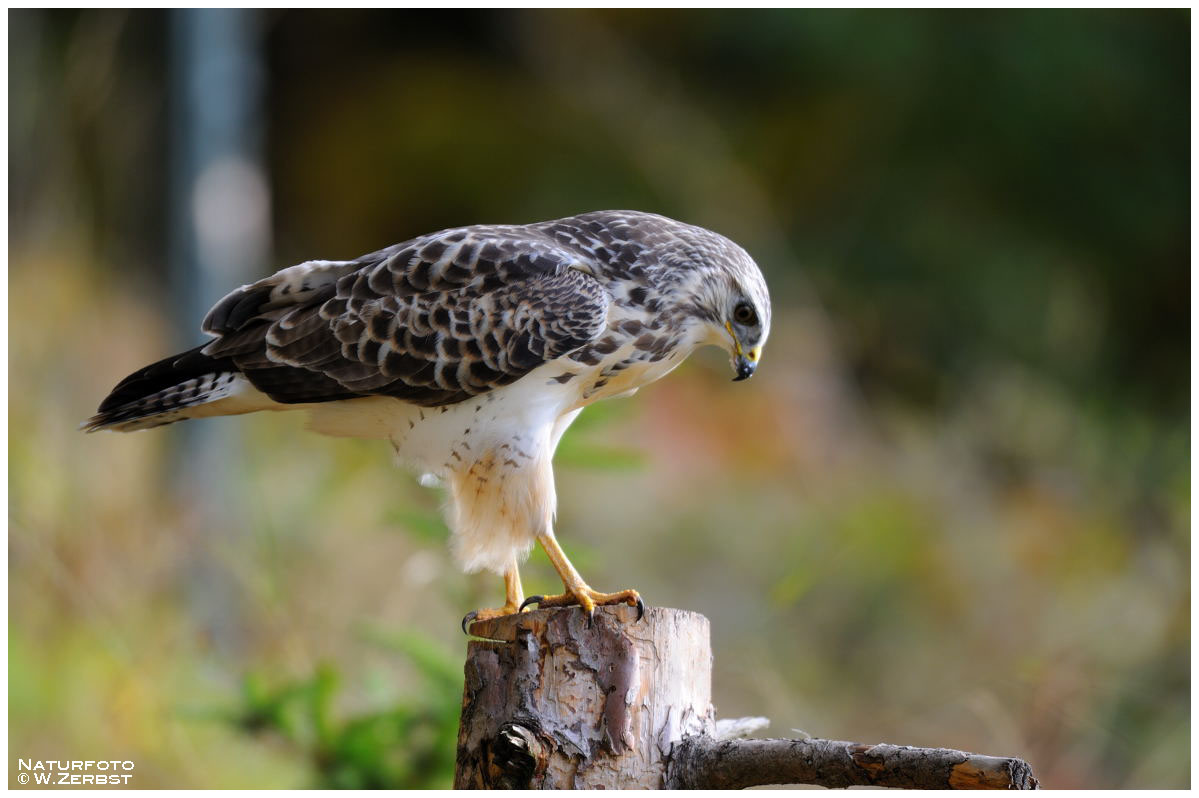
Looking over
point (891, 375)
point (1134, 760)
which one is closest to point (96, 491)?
point (1134, 760)

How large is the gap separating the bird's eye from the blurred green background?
1166 millimetres

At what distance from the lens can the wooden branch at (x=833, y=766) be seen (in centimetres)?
269

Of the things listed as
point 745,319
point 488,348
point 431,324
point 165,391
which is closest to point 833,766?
point 745,319

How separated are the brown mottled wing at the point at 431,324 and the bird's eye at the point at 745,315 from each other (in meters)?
0.40

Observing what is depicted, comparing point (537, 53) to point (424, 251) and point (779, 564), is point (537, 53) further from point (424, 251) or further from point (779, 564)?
point (424, 251)

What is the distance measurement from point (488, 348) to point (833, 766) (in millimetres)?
1549

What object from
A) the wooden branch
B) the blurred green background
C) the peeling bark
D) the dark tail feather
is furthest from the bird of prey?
the blurred green background

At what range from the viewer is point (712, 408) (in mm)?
11062

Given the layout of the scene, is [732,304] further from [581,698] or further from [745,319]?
[581,698]

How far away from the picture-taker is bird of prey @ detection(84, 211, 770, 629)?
146 inches

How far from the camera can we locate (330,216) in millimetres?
14344

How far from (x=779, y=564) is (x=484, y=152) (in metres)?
7.18

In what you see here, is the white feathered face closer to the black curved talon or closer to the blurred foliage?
the black curved talon

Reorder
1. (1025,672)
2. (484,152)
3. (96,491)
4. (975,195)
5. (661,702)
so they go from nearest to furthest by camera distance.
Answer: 1. (661,702)
2. (1025,672)
3. (96,491)
4. (975,195)
5. (484,152)
